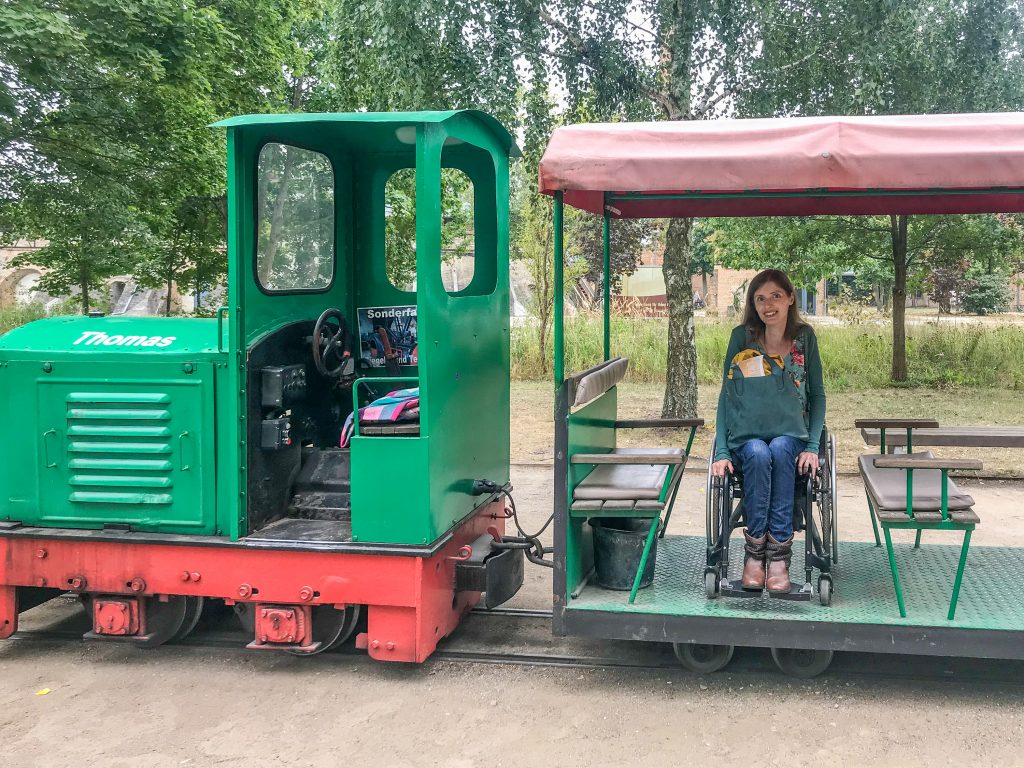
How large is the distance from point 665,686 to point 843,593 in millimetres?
992

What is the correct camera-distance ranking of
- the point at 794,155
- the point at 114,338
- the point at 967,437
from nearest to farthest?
1. the point at 794,155
2. the point at 114,338
3. the point at 967,437

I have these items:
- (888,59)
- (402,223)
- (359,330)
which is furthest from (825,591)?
(402,223)

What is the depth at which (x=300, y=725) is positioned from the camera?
4.24 m

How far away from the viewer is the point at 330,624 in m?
4.91

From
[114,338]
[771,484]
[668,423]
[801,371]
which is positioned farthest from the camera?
[668,423]

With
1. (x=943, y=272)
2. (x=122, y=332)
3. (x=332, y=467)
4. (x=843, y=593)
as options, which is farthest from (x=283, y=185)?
(x=943, y=272)

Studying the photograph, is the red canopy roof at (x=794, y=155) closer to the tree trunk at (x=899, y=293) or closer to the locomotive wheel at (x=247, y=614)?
the locomotive wheel at (x=247, y=614)

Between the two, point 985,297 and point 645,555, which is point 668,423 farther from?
point 985,297

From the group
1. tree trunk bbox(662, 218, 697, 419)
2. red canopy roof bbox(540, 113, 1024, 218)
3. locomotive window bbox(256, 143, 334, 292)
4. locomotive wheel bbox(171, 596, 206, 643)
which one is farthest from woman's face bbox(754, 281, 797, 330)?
tree trunk bbox(662, 218, 697, 419)

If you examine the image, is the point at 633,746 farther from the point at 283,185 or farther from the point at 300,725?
the point at 283,185

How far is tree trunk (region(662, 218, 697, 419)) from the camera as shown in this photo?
444 inches

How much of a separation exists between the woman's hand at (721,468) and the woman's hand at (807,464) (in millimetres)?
317

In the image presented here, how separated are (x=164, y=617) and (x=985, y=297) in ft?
81.9

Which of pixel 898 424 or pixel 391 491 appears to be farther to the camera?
pixel 898 424
